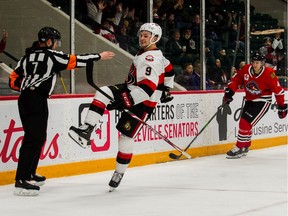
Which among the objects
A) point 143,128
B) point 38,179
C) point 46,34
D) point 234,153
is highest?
point 46,34

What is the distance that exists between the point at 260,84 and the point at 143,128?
159cm

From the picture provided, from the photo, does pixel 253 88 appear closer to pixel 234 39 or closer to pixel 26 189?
pixel 234 39

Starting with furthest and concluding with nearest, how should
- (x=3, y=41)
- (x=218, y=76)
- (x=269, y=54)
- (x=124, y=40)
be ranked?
(x=269, y=54), (x=218, y=76), (x=124, y=40), (x=3, y=41)

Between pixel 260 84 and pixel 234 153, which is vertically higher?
pixel 260 84

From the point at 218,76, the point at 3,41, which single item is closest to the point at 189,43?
the point at 218,76

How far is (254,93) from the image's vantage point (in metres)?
8.23

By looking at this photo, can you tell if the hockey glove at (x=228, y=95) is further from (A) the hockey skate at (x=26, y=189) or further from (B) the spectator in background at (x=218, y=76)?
(A) the hockey skate at (x=26, y=189)

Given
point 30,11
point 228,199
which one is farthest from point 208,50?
point 228,199

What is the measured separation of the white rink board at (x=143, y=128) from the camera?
5965 millimetres

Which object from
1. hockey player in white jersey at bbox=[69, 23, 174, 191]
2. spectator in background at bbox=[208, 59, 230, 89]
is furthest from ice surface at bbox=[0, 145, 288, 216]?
spectator in background at bbox=[208, 59, 230, 89]

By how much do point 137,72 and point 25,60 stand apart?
2.83 feet

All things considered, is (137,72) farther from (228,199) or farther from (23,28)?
(23,28)

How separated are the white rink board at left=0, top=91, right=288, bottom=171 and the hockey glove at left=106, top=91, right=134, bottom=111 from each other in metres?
1.05

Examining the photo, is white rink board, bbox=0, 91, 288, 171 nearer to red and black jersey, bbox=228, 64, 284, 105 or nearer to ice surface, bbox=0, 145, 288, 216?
ice surface, bbox=0, 145, 288, 216
